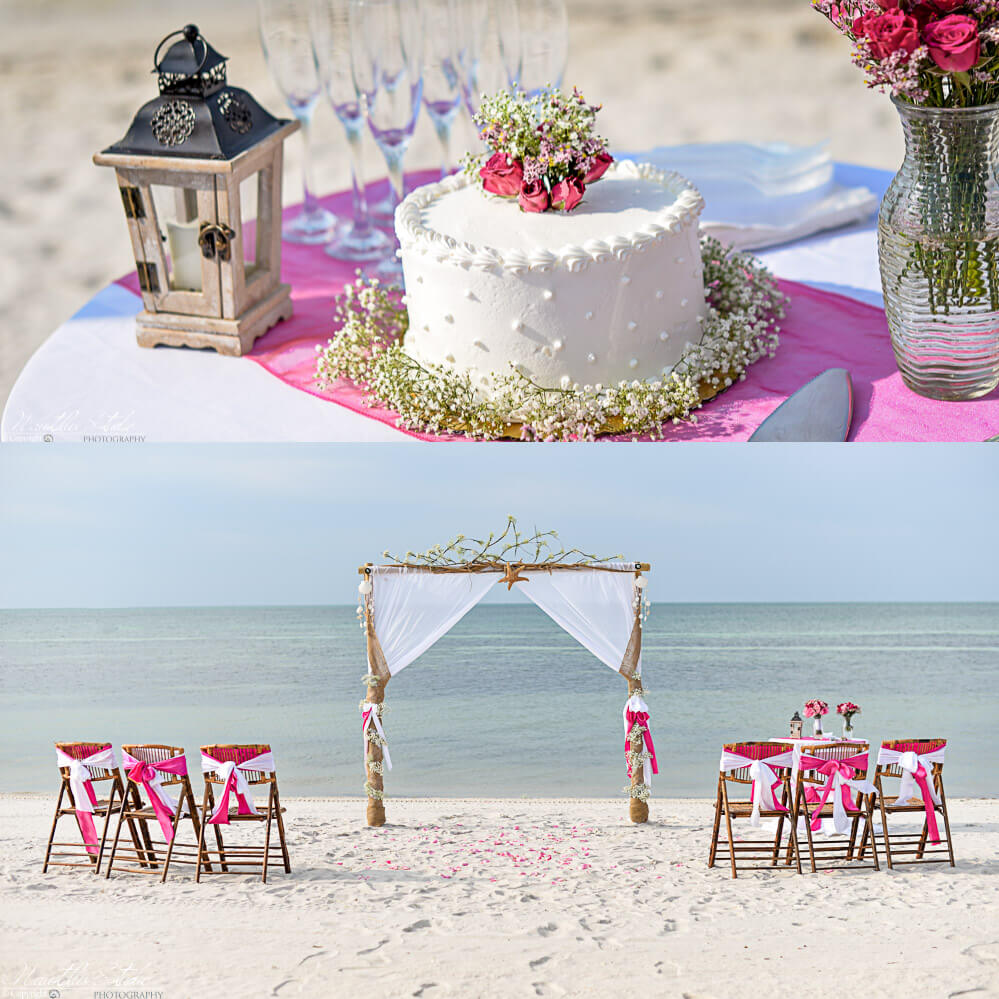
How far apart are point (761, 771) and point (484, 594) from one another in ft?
2.77

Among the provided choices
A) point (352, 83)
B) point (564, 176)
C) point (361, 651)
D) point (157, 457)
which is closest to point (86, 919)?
point (157, 457)

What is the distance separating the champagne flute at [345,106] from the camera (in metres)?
4.01

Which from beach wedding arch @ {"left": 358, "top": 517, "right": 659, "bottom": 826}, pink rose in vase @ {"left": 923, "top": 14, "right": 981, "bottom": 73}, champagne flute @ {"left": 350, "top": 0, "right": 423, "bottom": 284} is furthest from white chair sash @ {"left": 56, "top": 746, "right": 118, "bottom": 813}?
pink rose in vase @ {"left": 923, "top": 14, "right": 981, "bottom": 73}

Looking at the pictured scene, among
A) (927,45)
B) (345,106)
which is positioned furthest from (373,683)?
(927,45)

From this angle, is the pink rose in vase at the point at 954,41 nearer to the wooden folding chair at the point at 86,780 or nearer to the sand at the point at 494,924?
the sand at the point at 494,924

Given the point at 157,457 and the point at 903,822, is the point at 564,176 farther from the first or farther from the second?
the point at 903,822

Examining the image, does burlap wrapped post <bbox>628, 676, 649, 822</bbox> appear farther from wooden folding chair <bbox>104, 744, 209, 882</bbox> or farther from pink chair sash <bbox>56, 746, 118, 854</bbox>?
pink chair sash <bbox>56, 746, 118, 854</bbox>

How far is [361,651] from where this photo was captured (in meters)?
7.00

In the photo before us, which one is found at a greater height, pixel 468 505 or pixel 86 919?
pixel 468 505

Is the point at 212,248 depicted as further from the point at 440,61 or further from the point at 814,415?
the point at 814,415

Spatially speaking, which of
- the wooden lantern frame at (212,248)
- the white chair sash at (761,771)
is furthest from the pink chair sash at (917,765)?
the wooden lantern frame at (212,248)

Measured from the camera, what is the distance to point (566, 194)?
325 cm

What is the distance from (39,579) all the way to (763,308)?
2.07 metres

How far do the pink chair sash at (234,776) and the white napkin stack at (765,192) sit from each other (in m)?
2.21
